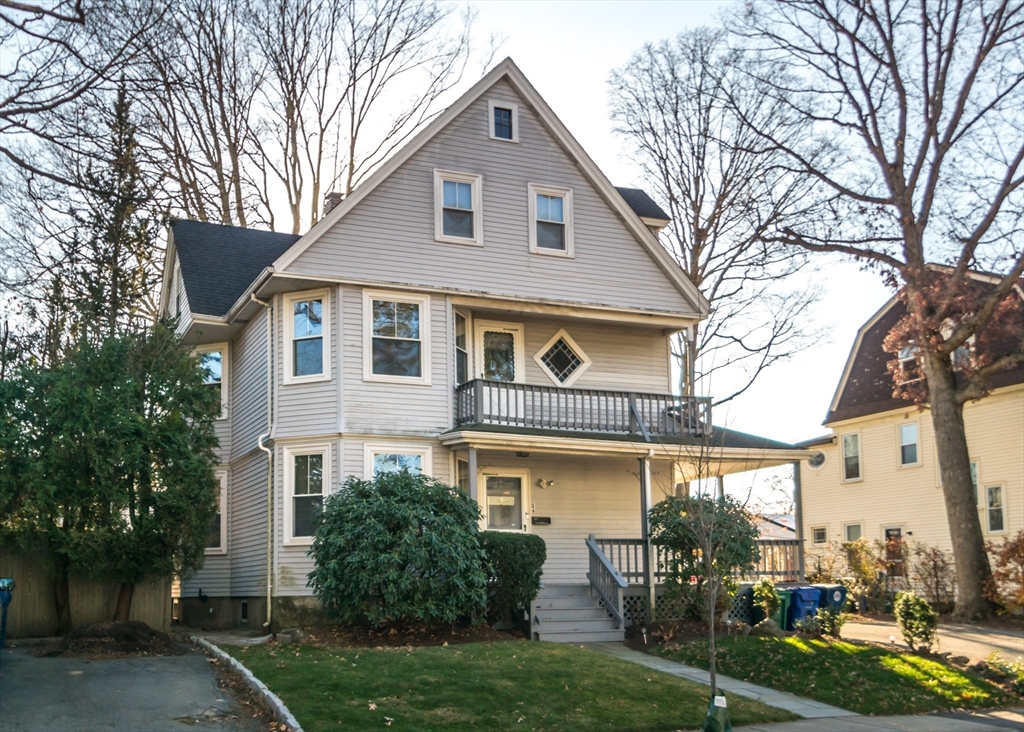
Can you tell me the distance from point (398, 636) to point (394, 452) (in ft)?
13.2

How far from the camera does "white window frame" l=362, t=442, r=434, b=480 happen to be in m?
19.4

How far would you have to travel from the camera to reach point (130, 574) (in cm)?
1644

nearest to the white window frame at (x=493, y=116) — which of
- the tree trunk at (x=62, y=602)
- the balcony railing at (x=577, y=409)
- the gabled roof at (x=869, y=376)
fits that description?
the balcony railing at (x=577, y=409)

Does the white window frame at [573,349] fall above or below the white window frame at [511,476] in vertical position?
above

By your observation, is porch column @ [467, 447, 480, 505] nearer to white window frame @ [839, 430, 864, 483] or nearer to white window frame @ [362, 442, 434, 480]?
white window frame @ [362, 442, 434, 480]

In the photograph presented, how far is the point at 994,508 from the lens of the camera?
93.5 feet

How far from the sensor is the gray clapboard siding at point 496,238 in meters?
20.1

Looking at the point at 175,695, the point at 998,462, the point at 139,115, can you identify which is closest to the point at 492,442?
the point at 175,695

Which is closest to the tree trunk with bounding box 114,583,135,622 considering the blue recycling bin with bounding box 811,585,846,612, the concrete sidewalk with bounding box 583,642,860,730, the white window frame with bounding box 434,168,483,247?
the concrete sidewalk with bounding box 583,642,860,730

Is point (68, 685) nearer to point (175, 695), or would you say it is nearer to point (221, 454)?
point (175, 695)

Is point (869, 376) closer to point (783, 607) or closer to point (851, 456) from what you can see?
point (851, 456)

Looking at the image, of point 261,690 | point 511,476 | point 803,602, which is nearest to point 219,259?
point 511,476

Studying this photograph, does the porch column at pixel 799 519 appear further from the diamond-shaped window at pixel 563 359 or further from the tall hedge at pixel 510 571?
the tall hedge at pixel 510 571

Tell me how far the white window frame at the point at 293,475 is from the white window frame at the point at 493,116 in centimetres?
723
